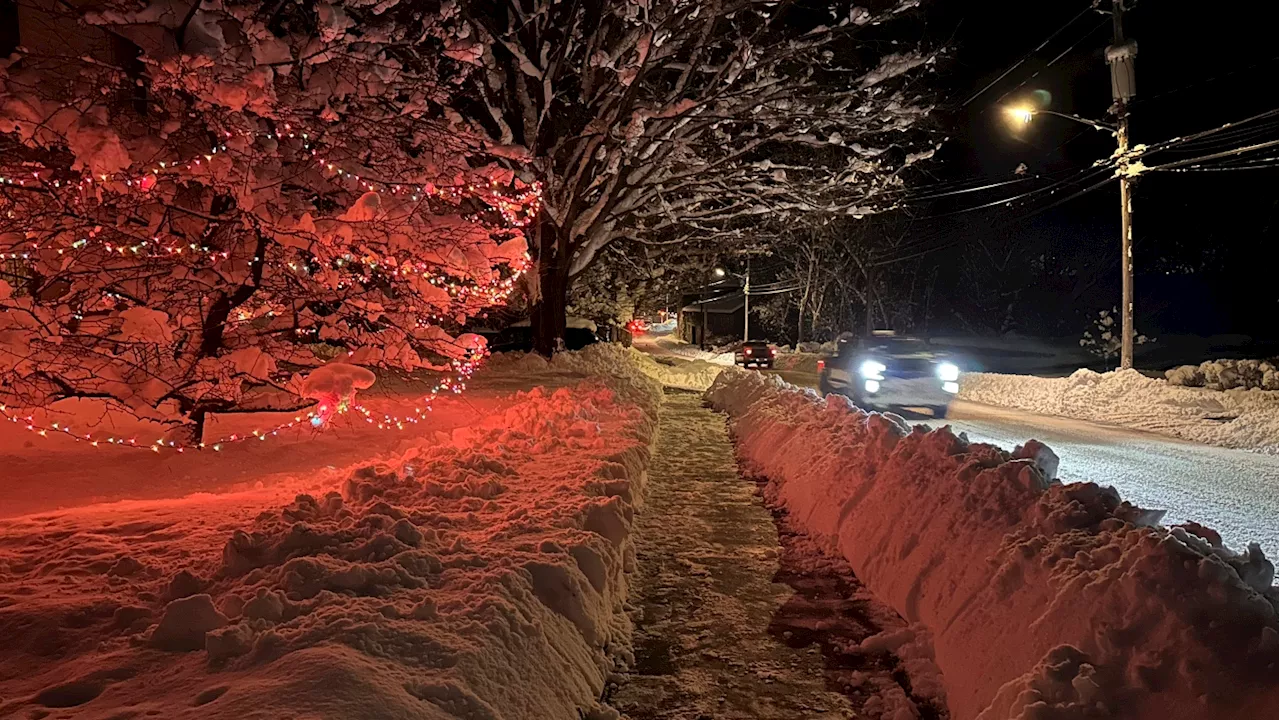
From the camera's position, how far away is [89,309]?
755 centimetres

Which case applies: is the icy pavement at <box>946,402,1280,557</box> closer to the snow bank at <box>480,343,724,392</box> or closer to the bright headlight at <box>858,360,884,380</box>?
the bright headlight at <box>858,360,884,380</box>

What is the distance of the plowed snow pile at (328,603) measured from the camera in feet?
10.7

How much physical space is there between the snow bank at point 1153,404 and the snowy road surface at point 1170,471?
724 mm

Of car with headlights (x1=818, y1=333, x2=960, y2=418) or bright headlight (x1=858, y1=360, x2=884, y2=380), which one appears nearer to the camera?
car with headlights (x1=818, y1=333, x2=960, y2=418)

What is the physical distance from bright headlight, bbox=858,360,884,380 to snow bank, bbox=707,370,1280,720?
7922 millimetres

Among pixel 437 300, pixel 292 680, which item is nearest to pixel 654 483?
pixel 437 300

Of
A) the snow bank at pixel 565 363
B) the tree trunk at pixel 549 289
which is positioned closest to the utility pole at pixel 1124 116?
the snow bank at pixel 565 363

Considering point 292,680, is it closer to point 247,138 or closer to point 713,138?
point 247,138

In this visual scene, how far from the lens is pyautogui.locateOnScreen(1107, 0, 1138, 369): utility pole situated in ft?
62.2

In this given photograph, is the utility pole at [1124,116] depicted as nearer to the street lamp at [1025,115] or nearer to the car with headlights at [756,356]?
the street lamp at [1025,115]

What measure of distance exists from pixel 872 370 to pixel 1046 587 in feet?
37.7

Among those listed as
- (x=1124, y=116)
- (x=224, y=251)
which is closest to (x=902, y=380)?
(x=1124, y=116)

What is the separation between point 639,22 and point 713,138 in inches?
196

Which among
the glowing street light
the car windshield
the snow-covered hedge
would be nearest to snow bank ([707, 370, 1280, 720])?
the car windshield
